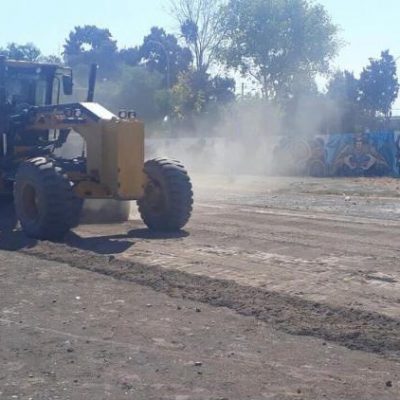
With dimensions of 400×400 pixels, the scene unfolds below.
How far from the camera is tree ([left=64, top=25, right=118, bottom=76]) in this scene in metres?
85.6

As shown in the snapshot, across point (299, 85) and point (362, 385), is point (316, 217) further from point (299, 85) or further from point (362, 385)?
point (299, 85)

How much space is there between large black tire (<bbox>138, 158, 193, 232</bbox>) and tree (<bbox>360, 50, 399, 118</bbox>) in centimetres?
4914

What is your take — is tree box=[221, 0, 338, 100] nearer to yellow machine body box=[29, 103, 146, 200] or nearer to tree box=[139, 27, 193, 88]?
tree box=[139, 27, 193, 88]

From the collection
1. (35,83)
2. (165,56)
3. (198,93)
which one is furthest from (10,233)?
(165,56)

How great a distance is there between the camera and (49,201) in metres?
14.0

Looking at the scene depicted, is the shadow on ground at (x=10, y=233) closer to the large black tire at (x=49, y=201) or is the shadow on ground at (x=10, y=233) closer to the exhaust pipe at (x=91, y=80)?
the large black tire at (x=49, y=201)

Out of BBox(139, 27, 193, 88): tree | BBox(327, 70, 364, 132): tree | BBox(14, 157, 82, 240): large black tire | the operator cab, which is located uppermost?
BBox(139, 27, 193, 88): tree

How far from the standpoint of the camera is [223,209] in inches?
806

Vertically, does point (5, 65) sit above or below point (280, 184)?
above

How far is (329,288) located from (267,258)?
2247 millimetres

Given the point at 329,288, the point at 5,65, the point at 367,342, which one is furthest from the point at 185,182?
the point at 367,342

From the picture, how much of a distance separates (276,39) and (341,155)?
2629 cm

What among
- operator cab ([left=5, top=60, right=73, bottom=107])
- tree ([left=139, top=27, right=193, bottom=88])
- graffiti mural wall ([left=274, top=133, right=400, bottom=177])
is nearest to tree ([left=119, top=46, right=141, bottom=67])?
tree ([left=139, top=27, right=193, bottom=88])

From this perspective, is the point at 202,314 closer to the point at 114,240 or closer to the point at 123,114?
the point at 114,240
